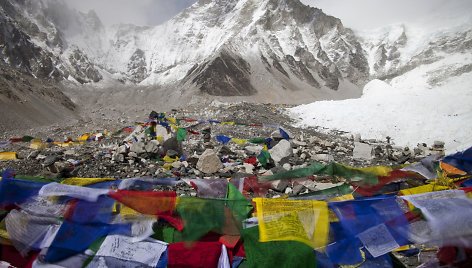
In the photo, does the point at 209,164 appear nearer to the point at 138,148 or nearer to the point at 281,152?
the point at 281,152

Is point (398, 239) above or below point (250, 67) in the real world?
below

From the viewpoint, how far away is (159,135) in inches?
440

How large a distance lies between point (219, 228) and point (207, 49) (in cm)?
11563

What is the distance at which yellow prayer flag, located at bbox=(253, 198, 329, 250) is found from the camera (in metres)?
3.05

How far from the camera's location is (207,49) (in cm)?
11506

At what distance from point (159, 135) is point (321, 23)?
126 metres

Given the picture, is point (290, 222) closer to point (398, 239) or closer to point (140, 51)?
point (398, 239)

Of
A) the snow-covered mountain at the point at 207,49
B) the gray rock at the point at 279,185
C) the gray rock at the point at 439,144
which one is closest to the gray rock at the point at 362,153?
the gray rock at the point at 439,144

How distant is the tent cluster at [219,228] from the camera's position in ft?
9.46

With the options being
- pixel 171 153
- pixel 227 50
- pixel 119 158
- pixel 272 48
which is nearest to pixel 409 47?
pixel 272 48

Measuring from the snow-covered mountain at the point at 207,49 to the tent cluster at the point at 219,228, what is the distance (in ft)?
243

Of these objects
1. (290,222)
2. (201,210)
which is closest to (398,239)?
(290,222)

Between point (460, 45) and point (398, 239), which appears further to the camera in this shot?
point (460, 45)

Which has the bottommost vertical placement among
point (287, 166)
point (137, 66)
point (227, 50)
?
point (287, 166)
